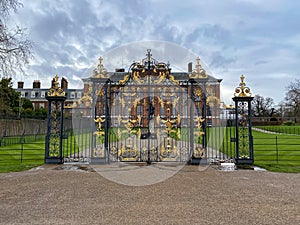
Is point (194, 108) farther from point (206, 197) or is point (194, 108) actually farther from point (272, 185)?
point (206, 197)

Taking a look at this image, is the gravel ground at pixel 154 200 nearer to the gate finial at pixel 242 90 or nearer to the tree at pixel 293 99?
the gate finial at pixel 242 90

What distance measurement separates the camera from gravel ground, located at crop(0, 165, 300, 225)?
3.60 metres

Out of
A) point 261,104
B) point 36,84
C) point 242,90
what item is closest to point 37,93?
point 36,84

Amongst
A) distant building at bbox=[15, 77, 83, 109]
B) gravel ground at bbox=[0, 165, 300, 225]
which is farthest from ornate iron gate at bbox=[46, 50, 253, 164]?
distant building at bbox=[15, 77, 83, 109]

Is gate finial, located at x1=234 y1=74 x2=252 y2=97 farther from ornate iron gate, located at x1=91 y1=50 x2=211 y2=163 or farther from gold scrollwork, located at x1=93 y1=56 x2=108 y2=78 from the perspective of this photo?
gold scrollwork, located at x1=93 y1=56 x2=108 y2=78

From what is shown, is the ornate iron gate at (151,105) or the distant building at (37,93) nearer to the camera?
the ornate iron gate at (151,105)

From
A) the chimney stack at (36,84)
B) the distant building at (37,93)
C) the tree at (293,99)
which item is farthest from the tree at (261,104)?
the chimney stack at (36,84)

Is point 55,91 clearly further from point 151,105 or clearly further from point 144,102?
point 151,105

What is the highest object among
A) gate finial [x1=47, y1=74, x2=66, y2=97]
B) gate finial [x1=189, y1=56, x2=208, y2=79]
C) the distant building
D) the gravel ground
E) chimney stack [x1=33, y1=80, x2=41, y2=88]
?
chimney stack [x1=33, y1=80, x2=41, y2=88]

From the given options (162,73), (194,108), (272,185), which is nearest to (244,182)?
(272,185)

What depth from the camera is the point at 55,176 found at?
21.6ft

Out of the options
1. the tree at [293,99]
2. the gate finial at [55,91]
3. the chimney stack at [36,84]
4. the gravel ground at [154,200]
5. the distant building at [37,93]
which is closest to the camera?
the gravel ground at [154,200]

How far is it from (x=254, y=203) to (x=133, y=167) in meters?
4.30

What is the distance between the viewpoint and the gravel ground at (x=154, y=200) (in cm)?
360
